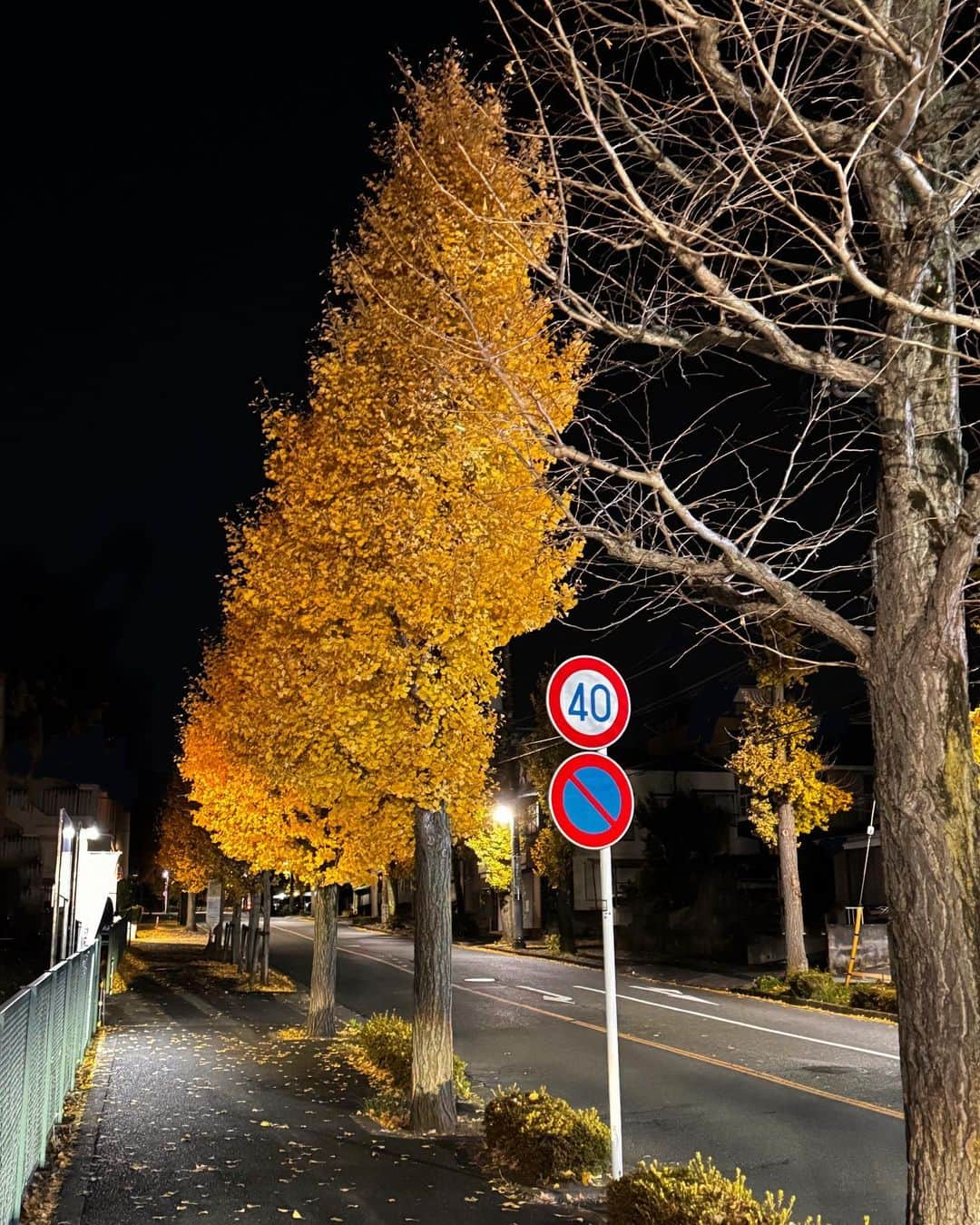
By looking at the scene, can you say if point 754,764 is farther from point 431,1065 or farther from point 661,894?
point 431,1065

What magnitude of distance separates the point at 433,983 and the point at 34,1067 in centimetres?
394

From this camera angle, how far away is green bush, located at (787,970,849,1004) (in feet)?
71.6

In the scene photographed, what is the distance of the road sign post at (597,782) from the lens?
258 inches

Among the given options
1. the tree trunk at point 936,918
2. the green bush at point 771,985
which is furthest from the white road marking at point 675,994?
the tree trunk at point 936,918

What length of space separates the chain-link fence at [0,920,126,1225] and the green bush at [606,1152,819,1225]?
10.9 feet

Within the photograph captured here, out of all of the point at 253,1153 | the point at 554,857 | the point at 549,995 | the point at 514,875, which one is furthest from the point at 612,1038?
the point at 514,875

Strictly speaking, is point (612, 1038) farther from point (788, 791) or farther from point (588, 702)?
point (788, 791)

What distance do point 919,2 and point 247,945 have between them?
88.0ft

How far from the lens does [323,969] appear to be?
17156 millimetres

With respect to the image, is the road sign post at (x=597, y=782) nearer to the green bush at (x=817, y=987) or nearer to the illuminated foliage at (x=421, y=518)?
the illuminated foliage at (x=421, y=518)

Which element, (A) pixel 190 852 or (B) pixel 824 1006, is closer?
(B) pixel 824 1006

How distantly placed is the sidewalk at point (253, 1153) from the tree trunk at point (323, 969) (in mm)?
1254

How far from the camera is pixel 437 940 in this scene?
10805 mm

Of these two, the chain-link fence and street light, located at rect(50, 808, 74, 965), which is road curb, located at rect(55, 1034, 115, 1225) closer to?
the chain-link fence
